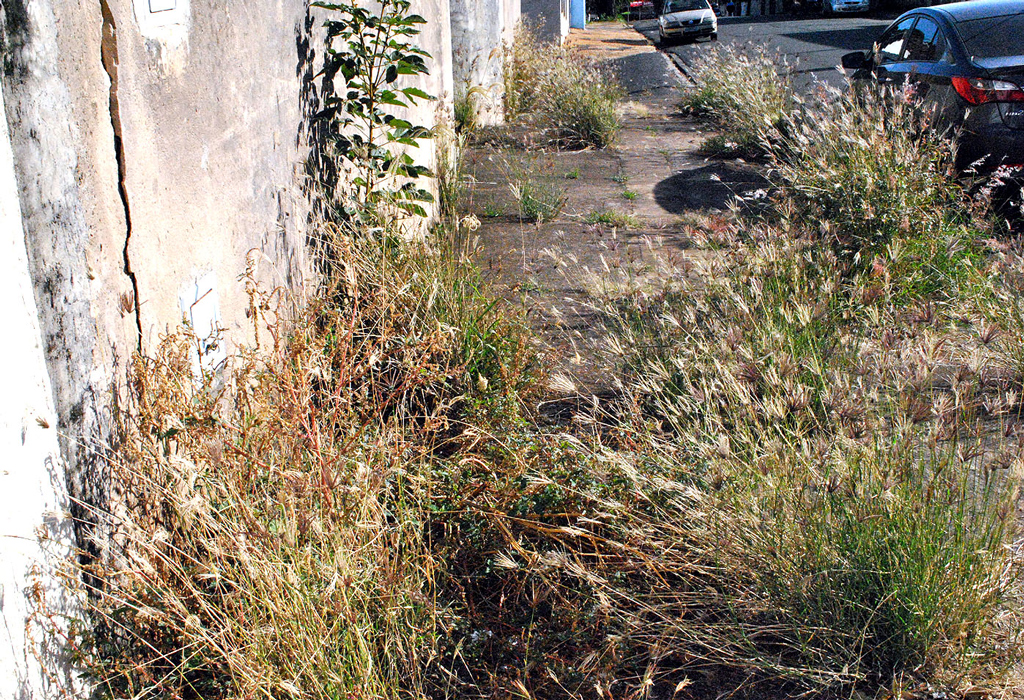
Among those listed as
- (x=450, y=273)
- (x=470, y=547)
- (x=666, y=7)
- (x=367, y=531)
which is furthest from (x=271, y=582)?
(x=666, y=7)

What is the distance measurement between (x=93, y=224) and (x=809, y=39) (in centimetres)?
2365

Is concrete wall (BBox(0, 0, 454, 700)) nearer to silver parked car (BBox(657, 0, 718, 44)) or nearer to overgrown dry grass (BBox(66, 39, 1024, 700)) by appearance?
overgrown dry grass (BBox(66, 39, 1024, 700))

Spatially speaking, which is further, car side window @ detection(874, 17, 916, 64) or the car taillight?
car side window @ detection(874, 17, 916, 64)

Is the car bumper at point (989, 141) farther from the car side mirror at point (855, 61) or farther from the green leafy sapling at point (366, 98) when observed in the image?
the green leafy sapling at point (366, 98)

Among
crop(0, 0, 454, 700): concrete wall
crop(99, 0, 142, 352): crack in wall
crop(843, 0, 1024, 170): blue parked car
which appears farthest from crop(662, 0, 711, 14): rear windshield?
crop(99, 0, 142, 352): crack in wall

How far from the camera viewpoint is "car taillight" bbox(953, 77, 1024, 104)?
602 cm

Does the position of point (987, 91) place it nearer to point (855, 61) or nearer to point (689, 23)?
point (855, 61)

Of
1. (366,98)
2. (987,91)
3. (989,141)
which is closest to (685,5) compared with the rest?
(987,91)

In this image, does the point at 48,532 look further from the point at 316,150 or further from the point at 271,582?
the point at 316,150

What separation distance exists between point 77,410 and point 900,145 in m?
4.76

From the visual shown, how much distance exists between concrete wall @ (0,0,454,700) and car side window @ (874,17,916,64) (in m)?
6.76

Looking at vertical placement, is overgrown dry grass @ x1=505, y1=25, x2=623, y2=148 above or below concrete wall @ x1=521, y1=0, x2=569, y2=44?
below

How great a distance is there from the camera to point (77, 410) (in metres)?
2.13

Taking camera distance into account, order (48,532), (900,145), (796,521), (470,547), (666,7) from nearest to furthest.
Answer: (48,532)
(796,521)
(470,547)
(900,145)
(666,7)
